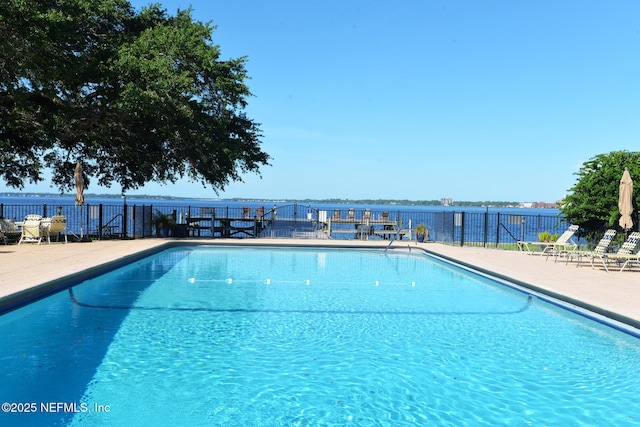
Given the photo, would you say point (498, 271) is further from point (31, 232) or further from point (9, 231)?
point (9, 231)

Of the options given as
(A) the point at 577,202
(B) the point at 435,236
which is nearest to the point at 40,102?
(B) the point at 435,236

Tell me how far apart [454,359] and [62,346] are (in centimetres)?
517

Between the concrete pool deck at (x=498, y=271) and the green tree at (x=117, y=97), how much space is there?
463 centimetres

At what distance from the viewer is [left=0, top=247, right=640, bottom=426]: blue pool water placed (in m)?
4.71

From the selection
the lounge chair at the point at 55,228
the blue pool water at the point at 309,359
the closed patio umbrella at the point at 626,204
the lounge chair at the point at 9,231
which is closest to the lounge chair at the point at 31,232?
the lounge chair at the point at 55,228

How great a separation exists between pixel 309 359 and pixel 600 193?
1387 cm

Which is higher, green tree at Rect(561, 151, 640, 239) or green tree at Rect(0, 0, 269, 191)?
green tree at Rect(0, 0, 269, 191)

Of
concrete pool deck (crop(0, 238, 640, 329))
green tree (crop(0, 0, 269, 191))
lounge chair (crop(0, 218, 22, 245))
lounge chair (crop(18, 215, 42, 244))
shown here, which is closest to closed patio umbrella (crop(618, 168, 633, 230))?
concrete pool deck (crop(0, 238, 640, 329))

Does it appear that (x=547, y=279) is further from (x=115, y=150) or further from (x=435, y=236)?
(x=115, y=150)

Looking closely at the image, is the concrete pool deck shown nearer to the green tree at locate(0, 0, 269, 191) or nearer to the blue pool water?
the blue pool water

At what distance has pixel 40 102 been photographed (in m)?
18.9

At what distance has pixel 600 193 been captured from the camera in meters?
16.1

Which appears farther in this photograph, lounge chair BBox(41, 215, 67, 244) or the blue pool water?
lounge chair BBox(41, 215, 67, 244)

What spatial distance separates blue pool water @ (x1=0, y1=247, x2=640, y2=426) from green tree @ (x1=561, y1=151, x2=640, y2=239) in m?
7.46
